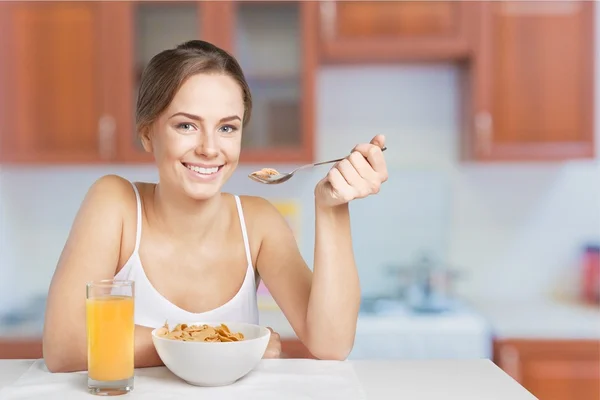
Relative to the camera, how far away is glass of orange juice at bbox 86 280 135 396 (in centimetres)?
113

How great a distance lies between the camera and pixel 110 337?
1136mm

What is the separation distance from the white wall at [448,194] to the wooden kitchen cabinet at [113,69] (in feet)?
0.85

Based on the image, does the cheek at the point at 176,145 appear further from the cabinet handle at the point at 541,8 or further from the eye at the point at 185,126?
the cabinet handle at the point at 541,8

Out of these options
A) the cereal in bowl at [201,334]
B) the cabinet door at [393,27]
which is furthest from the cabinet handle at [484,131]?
Result: the cereal in bowl at [201,334]

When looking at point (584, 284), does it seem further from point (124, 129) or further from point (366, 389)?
point (366, 389)

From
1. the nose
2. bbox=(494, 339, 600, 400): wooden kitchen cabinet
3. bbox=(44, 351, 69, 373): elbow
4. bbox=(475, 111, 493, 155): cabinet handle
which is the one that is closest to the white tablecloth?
bbox=(44, 351, 69, 373): elbow

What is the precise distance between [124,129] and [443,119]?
4.21 feet

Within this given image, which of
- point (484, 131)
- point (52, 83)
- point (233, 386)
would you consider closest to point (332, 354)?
point (233, 386)

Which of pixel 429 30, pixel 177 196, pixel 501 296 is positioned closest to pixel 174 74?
pixel 177 196

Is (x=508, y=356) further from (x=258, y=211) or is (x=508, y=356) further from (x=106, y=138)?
(x=106, y=138)

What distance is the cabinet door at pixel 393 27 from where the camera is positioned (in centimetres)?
288

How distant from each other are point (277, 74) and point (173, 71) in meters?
1.50

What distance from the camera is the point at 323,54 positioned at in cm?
295

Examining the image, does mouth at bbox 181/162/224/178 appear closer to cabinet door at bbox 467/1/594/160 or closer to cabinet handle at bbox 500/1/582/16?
cabinet door at bbox 467/1/594/160
